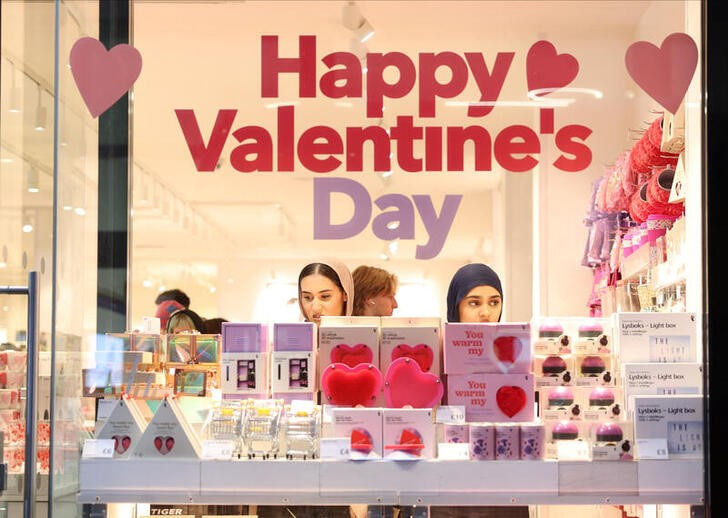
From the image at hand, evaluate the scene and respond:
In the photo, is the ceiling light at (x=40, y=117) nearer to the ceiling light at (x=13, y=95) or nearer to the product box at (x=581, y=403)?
the ceiling light at (x=13, y=95)

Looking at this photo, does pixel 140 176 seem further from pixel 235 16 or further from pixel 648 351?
pixel 648 351

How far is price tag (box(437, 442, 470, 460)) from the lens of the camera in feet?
9.17

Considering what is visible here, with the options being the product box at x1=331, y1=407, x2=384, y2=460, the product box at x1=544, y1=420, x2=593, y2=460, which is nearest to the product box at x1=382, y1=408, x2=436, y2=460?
the product box at x1=331, y1=407, x2=384, y2=460

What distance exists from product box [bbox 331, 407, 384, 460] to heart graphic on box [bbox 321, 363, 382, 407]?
0.10m

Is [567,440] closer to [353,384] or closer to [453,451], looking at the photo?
[453,451]

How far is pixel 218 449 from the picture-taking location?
2803 millimetres

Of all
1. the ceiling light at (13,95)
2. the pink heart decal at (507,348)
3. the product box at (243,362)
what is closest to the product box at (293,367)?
the product box at (243,362)

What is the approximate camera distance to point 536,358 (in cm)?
304

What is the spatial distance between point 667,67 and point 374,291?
1186 mm

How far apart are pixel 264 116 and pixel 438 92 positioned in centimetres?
57

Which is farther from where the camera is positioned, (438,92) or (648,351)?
(438,92)

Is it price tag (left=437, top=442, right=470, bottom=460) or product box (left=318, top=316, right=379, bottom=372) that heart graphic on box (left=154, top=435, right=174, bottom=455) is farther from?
price tag (left=437, top=442, right=470, bottom=460)

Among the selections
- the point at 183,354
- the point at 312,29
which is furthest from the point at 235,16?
the point at 183,354

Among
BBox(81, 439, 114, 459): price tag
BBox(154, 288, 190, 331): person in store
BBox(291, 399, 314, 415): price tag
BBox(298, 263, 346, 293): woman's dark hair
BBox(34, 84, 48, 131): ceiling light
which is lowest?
BBox(81, 439, 114, 459): price tag
